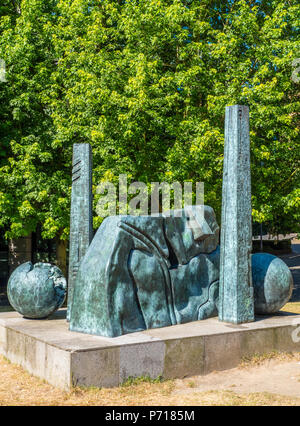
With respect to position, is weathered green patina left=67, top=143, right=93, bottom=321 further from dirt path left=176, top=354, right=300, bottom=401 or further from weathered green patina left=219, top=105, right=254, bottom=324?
dirt path left=176, top=354, right=300, bottom=401

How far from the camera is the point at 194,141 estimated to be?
12.3 m

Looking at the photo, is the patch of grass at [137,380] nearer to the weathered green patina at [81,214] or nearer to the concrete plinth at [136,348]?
the concrete plinth at [136,348]

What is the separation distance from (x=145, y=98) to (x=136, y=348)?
6972mm

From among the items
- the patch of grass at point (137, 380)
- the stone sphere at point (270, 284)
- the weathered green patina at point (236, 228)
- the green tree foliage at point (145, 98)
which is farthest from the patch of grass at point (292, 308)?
the patch of grass at point (137, 380)

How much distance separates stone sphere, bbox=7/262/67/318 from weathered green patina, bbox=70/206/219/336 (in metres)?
0.88

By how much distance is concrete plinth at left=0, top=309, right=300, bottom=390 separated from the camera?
6453 millimetres

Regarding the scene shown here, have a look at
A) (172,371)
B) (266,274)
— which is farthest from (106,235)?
(266,274)

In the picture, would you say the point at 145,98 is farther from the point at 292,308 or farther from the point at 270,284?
the point at 292,308

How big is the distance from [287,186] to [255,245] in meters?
24.8

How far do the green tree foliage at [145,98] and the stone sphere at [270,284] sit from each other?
391 cm

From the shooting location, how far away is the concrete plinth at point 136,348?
21.2 feet

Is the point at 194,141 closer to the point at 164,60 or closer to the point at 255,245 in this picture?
the point at 164,60

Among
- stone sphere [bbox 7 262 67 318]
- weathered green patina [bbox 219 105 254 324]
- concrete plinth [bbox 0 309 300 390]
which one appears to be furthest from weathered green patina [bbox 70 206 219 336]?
stone sphere [bbox 7 262 67 318]

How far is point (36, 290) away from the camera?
27.7 ft
